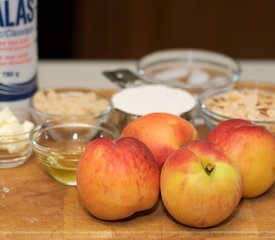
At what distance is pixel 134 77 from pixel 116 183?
18.2 inches

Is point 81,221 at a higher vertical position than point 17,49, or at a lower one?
lower

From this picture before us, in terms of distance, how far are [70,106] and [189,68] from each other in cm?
38

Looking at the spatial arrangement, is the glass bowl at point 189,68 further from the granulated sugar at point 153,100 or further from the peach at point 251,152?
the peach at point 251,152

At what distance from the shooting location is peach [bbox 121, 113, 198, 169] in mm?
993

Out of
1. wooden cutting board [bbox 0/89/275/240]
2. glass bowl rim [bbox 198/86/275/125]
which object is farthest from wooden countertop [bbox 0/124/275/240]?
glass bowl rim [bbox 198/86/275/125]

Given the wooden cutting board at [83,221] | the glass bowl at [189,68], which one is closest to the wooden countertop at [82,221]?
the wooden cutting board at [83,221]

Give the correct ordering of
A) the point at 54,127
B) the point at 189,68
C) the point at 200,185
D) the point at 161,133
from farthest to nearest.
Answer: the point at 189,68
the point at 54,127
the point at 161,133
the point at 200,185

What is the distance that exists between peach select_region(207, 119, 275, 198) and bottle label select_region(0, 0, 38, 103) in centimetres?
38

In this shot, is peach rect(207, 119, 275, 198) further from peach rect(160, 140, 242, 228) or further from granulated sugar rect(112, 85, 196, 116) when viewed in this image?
granulated sugar rect(112, 85, 196, 116)

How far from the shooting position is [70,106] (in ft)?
4.04

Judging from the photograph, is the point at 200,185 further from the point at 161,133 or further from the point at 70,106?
the point at 70,106

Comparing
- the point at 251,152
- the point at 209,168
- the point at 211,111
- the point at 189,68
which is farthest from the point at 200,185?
the point at 189,68

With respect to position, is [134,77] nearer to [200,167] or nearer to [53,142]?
[53,142]

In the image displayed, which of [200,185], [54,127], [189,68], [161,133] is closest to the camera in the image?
[200,185]
